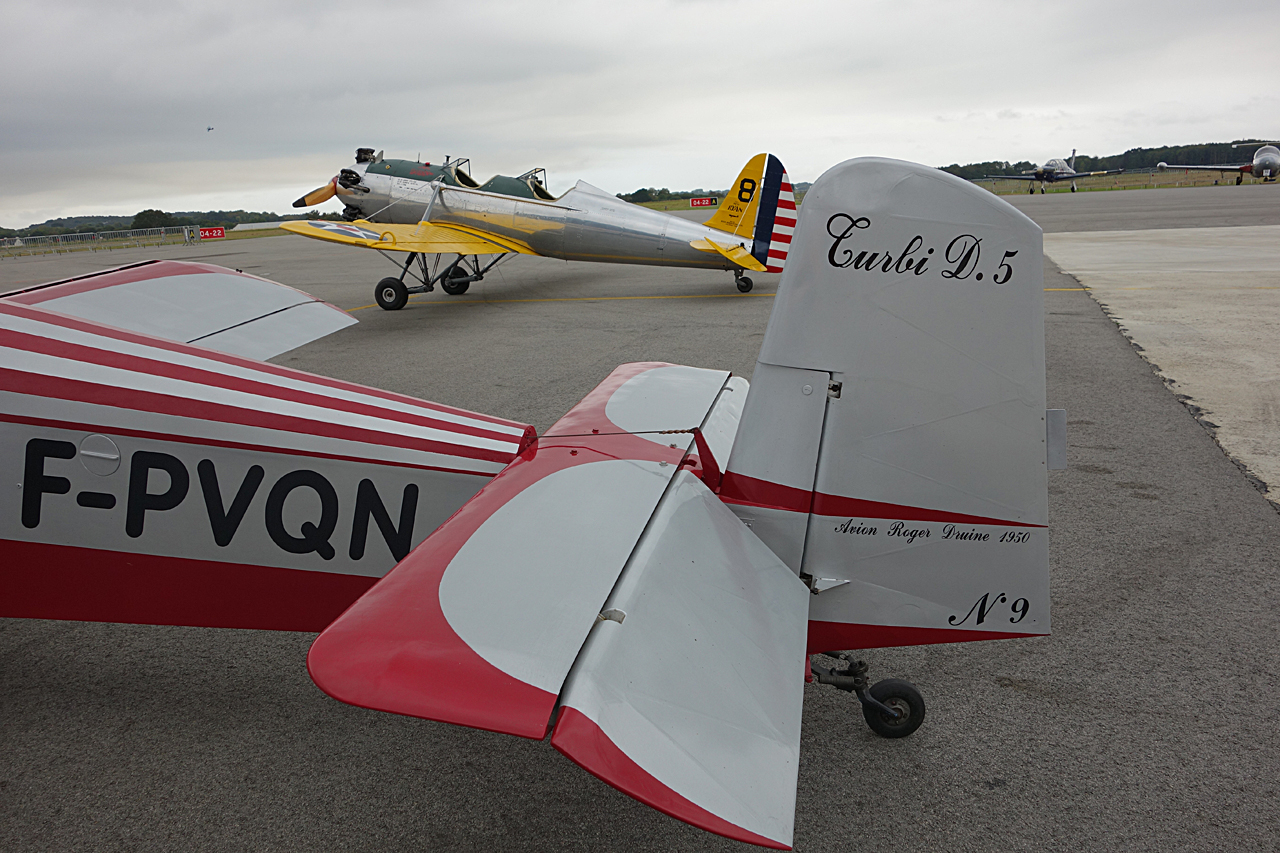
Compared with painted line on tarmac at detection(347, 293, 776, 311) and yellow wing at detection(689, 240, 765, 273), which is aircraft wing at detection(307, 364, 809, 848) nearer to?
yellow wing at detection(689, 240, 765, 273)

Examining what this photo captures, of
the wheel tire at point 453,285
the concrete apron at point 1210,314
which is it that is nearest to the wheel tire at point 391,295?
the wheel tire at point 453,285

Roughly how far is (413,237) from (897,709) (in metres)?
12.3

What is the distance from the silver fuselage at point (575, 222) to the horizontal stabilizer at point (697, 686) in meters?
11.9

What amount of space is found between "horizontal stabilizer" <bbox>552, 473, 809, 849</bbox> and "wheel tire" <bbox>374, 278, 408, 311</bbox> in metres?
12.3

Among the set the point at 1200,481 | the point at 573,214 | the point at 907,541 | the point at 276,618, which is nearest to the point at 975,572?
the point at 907,541

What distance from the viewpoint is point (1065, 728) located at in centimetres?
310

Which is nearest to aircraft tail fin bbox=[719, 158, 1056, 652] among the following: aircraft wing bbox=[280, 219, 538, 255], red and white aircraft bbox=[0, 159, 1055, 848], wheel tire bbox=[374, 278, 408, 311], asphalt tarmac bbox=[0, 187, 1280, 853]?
red and white aircraft bbox=[0, 159, 1055, 848]

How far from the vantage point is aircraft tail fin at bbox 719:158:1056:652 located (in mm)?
2158

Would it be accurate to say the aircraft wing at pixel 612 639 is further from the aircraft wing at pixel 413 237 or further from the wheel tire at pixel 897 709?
the aircraft wing at pixel 413 237

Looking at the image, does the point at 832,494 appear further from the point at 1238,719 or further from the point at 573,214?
the point at 573,214

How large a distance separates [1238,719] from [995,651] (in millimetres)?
939

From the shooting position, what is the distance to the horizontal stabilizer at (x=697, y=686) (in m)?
1.45

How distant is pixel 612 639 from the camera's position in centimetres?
176

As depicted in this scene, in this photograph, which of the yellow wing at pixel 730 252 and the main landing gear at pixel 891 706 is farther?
the yellow wing at pixel 730 252
